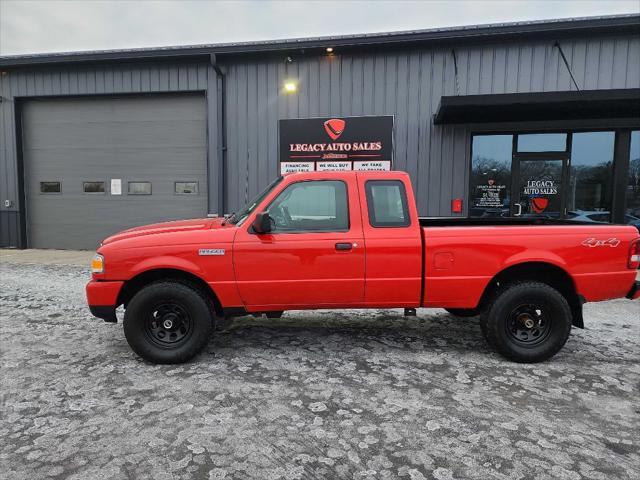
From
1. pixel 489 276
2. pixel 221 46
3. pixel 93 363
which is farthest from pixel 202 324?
pixel 221 46

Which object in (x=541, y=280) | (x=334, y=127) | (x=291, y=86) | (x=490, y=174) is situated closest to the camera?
(x=541, y=280)

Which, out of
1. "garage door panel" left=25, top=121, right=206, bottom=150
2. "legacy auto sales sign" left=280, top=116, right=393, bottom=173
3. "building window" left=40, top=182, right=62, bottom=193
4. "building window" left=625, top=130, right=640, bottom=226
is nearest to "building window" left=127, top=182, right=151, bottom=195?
"garage door panel" left=25, top=121, right=206, bottom=150

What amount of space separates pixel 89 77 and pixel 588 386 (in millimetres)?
13402

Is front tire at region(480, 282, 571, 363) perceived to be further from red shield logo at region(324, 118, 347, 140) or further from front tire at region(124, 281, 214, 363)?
red shield logo at region(324, 118, 347, 140)

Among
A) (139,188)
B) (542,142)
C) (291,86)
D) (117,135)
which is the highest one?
(291,86)

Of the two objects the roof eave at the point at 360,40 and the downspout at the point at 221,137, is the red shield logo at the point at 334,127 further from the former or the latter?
the downspout at the point at 221,137

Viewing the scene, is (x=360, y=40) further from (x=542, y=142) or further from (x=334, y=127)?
(x=542, y=142)

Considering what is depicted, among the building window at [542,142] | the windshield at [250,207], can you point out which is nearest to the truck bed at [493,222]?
the windshield at [250,207]

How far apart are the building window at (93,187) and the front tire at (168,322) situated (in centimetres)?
989

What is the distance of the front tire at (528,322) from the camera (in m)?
4.05

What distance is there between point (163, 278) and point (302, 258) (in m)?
1.38

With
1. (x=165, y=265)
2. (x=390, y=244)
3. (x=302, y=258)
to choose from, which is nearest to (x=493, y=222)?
(x=390, y=244)

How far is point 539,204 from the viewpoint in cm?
1039

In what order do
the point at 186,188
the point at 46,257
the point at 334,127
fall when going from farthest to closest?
the point at 186,188
the point at 46,257
the point at 334,127
